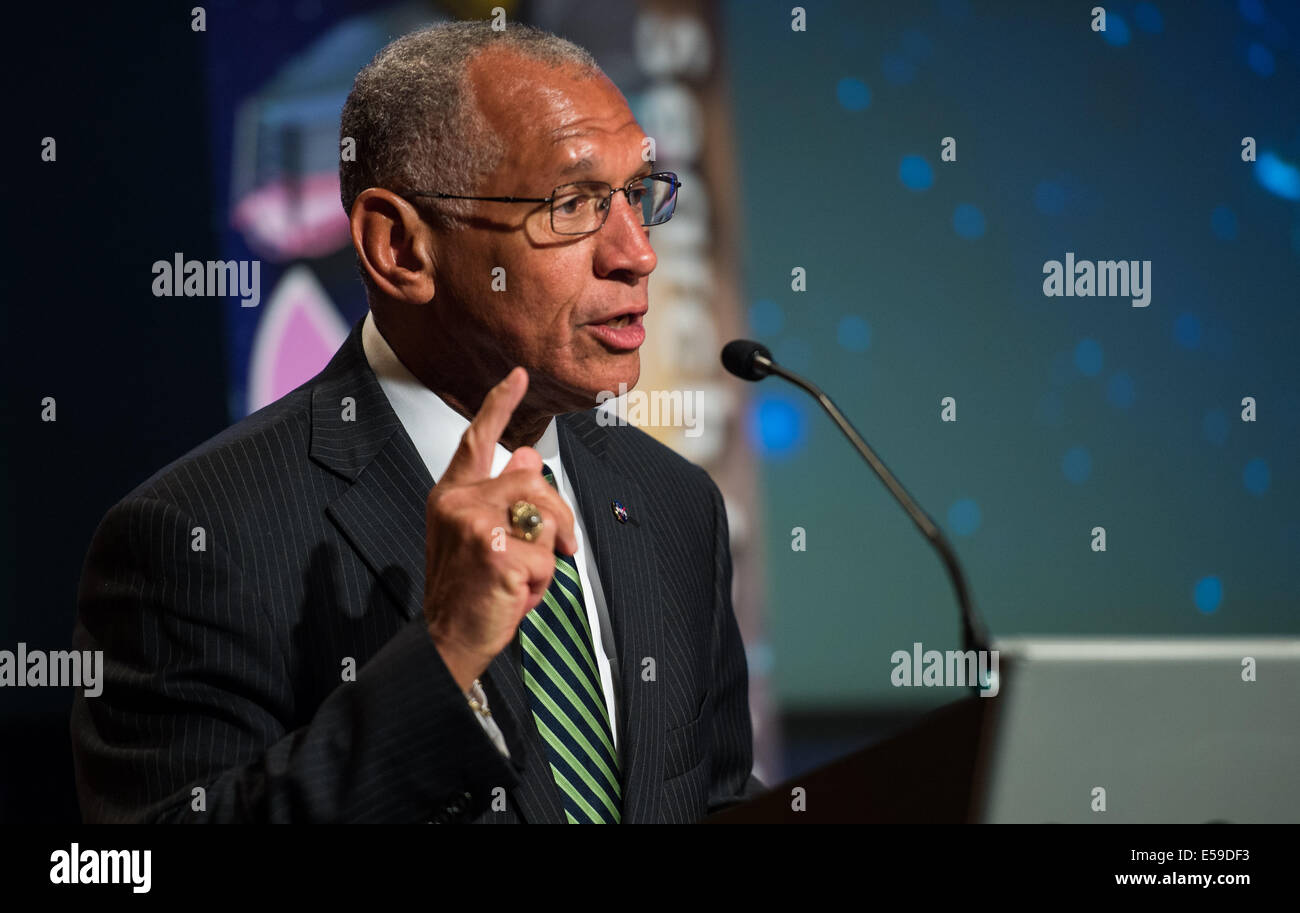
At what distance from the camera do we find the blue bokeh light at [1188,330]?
160 inches

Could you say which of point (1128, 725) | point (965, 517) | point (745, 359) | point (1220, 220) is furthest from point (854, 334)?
point (1128, 725)

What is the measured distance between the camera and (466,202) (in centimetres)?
178

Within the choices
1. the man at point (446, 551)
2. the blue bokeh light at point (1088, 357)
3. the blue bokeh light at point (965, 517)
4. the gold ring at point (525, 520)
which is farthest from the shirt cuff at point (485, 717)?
the blue bokeh light at point (1088, 357)

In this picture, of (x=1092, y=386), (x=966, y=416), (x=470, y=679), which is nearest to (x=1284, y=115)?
(x=1092, y=386)

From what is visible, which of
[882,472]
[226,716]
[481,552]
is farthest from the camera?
[882,472]

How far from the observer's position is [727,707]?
2.04m

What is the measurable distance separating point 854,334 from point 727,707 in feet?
7.44

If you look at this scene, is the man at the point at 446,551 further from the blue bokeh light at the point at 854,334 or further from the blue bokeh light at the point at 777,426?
the blue bokeh light at the point at 854,334

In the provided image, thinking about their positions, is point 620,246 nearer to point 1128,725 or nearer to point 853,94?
point 1128,725

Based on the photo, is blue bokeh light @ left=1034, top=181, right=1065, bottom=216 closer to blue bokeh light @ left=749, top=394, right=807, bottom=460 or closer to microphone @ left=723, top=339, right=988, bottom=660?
blue bokeh light @ left=749, top=394, right=807, bottom=460

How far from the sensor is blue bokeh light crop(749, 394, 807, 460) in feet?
13.2

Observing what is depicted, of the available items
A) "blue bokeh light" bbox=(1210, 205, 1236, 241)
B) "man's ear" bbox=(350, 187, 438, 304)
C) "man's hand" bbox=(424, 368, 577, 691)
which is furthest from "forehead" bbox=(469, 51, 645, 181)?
"blue bokeh light" bbox=(1210, 205, 1236, 241)
